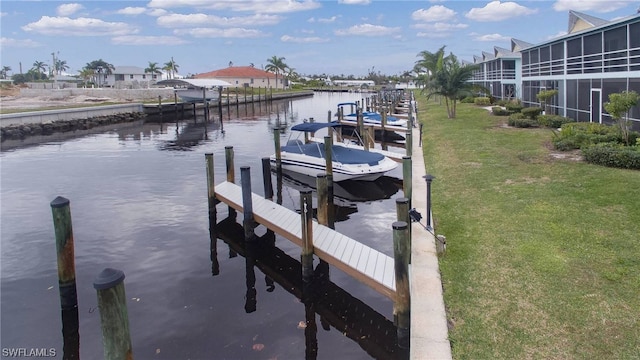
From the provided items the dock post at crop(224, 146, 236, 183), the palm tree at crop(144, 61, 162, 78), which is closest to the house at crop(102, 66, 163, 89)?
the palm tree at crop(144, 61, 162, 78)

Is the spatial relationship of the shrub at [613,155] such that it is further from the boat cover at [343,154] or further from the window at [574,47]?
the window at [574,47]

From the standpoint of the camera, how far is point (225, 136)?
43.6m

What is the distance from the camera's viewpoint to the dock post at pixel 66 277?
9680 mm

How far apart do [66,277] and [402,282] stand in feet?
23.3

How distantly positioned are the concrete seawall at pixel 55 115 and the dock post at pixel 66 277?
38852mm

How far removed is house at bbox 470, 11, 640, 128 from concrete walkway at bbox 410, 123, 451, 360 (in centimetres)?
1560

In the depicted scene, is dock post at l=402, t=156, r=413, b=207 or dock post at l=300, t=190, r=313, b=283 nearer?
dock post at l=300, t=190, r=313, b=283

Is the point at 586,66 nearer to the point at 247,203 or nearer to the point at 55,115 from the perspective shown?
the point at 247,203

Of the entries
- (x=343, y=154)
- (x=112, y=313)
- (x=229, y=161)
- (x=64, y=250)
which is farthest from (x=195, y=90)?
(x=112, y=313)

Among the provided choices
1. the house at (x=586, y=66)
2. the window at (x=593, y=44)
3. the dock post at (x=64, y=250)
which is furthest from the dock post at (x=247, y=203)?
the window at (x=593, y=44)

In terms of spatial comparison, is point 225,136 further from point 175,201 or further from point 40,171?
point 175,201

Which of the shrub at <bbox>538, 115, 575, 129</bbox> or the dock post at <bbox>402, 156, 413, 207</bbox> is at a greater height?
the shrub at <bbox>538, 115, 575, 129</bbox>

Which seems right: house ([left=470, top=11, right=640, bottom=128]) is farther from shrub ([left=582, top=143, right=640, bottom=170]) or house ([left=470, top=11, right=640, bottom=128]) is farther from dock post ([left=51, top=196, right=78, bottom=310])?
dock post ([left=51, top=196, right=78, bottom=310])

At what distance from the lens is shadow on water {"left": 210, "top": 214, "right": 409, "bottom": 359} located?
9.32 m
